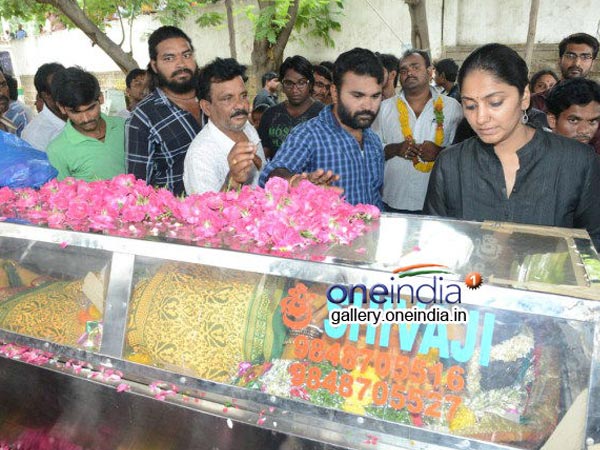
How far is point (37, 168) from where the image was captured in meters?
2.63

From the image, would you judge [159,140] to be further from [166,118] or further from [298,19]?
[298,19]

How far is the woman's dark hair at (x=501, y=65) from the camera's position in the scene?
6.57ft

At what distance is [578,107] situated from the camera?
2.90m

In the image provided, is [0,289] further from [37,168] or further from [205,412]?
[205,412]

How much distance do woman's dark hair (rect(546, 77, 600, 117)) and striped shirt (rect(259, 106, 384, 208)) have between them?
1158 mm

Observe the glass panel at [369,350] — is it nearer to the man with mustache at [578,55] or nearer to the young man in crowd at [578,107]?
the young man in crowd at [578,107]

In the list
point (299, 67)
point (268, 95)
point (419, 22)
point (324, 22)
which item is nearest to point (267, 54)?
point (268, 95)

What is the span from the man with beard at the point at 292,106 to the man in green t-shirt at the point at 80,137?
163 cm

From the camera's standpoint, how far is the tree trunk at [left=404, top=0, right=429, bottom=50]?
674 centimetres

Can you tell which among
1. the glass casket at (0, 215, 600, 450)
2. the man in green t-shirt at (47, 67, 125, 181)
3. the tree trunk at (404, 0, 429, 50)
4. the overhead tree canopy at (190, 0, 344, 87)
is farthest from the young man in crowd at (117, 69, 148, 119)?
the glass casket at (0, 215, 600, 450)

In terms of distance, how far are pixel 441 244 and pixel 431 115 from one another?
244 cm

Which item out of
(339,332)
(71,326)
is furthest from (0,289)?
(339,332)

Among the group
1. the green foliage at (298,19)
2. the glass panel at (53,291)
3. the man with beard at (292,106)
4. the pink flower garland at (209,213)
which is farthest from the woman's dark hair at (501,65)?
the green foliage at (298,19)

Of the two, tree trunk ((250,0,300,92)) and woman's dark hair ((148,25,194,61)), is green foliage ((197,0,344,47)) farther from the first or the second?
woman's dark hair ((148,25,194,61))
